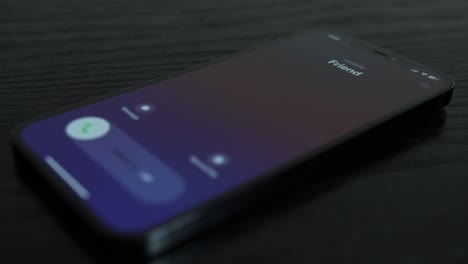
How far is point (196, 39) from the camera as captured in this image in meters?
0.61

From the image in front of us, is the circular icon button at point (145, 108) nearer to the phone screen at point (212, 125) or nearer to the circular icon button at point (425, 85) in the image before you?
the phone screen at point (212, 125)

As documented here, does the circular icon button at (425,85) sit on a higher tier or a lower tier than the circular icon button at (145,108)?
lower

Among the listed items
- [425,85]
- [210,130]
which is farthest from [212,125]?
[425,85]

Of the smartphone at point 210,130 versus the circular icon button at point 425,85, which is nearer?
the smartphone at point 210,130

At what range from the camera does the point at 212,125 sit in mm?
447

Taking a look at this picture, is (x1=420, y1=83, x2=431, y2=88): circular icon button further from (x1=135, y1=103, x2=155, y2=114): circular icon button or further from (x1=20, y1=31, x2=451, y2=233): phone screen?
(x1=135, y1=103, x2=155, y2=114): circular icon button

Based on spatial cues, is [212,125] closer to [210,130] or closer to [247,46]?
[210,130]

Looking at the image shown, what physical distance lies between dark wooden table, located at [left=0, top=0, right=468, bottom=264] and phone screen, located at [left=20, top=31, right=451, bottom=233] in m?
0.03

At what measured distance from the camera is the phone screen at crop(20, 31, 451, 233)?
38 centimetres

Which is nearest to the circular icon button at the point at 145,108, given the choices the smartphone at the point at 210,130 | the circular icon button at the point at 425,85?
the smartphone at the point at 210,130

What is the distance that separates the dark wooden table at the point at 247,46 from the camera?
0.38 m

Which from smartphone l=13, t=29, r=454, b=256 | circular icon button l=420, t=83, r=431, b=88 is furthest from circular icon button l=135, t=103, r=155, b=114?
circular icon button l=420, t=83, r=431, b=88

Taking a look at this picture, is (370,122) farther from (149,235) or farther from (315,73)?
(149,235)

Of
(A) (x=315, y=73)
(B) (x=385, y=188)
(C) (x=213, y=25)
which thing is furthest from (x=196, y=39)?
(B) (x=385, y=188)
